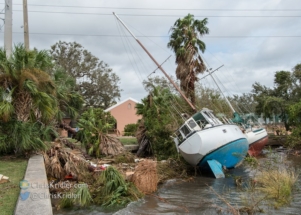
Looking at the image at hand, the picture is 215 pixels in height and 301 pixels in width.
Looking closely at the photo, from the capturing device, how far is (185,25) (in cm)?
2858

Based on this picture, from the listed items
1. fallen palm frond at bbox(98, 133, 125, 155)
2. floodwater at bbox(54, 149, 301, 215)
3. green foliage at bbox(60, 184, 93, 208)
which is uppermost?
fallen palm frond at bbox(98, 133, 125, 155)

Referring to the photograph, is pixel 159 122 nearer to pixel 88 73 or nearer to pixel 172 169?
pixel 172 169

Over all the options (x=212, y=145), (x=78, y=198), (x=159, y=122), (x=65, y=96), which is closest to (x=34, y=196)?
(x=78, y=198)

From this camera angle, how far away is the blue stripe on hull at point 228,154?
16.4 m

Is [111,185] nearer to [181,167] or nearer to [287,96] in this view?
[181,167]

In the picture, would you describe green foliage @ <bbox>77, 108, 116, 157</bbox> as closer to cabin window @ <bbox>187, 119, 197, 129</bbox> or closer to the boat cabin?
the boat cabin

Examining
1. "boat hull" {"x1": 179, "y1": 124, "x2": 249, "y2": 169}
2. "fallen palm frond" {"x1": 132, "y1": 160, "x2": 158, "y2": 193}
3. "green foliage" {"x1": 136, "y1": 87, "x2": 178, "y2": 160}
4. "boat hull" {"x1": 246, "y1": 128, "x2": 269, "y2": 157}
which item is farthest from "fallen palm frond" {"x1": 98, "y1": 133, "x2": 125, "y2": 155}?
"boat hull" {"x1": 246, "y1": 128, "x2": 269, "y2": 157}

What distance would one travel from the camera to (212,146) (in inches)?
637

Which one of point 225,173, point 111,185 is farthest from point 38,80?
point 225,173

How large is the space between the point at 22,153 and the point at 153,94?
1283 centimetres

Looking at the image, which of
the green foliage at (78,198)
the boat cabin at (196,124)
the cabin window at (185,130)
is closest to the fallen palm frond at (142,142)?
the boat cabin at (196,124)

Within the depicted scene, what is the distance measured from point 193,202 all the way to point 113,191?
2655mm

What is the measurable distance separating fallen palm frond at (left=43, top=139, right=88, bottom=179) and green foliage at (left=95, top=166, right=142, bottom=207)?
98.1 inches

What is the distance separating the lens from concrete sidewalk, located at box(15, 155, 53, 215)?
5.92 metres
